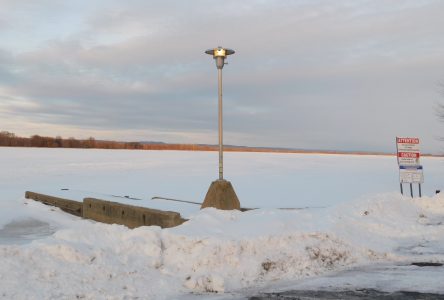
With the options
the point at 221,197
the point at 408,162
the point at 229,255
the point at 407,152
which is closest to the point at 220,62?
the point at 221,197

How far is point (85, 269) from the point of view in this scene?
256 inches

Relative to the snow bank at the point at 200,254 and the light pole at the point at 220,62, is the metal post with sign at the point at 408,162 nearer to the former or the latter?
the snow bank at the point at 200,254

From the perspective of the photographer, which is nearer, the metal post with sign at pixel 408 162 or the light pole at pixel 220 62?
the light pole at pixel 220 62

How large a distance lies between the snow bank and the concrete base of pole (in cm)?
157

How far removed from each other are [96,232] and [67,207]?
8462 millimetres

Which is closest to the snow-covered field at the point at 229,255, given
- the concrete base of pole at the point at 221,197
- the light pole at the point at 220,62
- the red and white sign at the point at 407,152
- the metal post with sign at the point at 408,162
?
the concrete base of pole at the point at 221,197

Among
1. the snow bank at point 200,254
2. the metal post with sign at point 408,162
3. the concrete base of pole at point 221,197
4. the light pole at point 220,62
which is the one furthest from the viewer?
the metal post with sign at point 408,162

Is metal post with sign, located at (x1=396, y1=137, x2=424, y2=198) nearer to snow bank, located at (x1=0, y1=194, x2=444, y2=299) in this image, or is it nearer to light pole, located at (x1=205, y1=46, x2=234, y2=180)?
snow bank, located at (x1=0, y1=194, x2=444, y2=299)

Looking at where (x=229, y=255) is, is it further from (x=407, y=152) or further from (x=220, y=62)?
(x=407, y=152)

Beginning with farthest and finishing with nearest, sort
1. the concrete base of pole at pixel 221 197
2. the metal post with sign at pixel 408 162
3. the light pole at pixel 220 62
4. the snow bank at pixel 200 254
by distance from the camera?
the metal post with sign at pixel 408 162 → the light pole at pixel 220 62 → the concrete base of pole at pixel 221 197 → the snow bank at pixel 200 254

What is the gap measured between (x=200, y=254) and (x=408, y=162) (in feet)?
40.3

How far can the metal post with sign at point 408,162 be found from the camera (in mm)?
17312

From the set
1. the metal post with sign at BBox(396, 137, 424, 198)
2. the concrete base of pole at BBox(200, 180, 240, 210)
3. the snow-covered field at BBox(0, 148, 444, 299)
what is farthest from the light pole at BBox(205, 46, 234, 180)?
the metal post with sign at BBox(396, 137, 424, 198)

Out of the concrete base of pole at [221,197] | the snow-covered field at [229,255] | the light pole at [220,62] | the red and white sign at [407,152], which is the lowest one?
the snow-covered field at [229,255]
